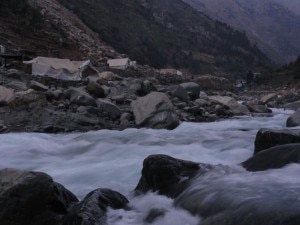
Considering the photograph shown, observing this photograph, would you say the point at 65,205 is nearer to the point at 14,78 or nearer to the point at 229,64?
the point at 14,78

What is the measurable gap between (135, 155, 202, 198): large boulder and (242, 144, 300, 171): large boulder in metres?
0.99

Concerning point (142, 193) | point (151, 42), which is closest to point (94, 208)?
point (142, 193)

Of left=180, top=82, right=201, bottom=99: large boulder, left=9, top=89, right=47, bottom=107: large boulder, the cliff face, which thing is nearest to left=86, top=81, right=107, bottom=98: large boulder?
left=9, top=89, right=47, bottom=107: large boulder

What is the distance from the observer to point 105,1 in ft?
447

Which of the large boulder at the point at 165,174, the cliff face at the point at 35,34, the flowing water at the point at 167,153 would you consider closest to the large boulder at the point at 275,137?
the flowing water at the point at 167,153

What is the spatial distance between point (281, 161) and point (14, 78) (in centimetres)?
1842

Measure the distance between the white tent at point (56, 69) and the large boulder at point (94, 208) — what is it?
2671 cm

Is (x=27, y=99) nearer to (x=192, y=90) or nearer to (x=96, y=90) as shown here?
(x=96, y=90)

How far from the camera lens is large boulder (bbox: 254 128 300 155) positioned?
10.2 meters

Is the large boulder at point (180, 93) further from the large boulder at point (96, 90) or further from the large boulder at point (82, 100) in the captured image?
the large boulder at point (82, 100)

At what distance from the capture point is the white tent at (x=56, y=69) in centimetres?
3450

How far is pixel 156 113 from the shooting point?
17.0m

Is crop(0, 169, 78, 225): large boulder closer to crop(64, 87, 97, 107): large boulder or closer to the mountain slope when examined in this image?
crop(64, 87, 97, 107): large boulder

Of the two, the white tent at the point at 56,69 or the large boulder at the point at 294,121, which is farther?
the white tent at the point at 56,69
